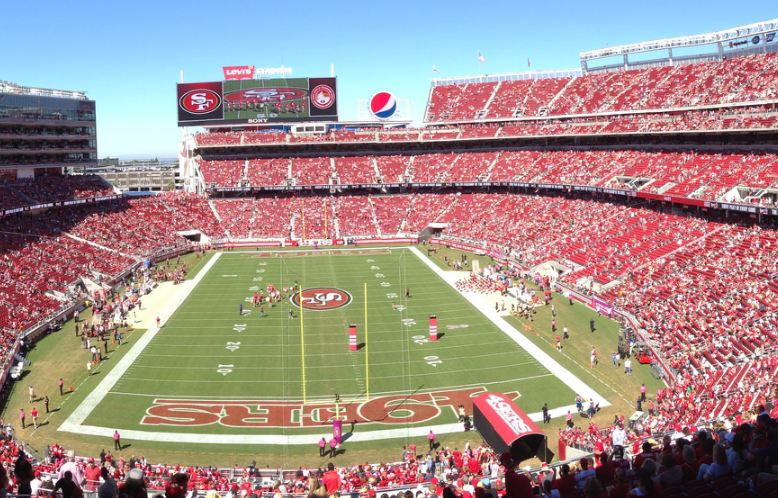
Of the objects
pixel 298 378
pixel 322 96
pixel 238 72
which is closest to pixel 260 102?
pixel 238 72

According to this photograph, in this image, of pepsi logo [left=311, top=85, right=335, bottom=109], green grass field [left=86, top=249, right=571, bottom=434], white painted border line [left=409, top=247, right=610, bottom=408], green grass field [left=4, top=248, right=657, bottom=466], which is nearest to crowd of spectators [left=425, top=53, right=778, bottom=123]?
pepsi logo [left=311, top=85, right=335, bottom=109]

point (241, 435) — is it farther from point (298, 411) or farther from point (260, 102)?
point (260, 102)

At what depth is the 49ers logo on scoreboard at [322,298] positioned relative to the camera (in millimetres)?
36031

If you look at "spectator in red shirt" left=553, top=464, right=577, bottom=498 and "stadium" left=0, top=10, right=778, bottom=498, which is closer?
"spectator in red shirt" left=553, top=464, right=577, bottom=498

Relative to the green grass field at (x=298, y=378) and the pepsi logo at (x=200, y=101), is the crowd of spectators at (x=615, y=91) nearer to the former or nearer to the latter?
the pepsi logo at (x=200, y=101)

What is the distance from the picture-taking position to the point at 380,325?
31.9 metres

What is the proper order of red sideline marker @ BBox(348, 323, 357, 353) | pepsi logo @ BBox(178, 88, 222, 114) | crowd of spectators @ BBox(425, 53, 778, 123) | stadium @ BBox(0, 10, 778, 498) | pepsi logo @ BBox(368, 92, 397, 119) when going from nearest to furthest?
stadium @ BBox(0, 10, 778, 498)
red sideline marker @ BBox(348, 323, 357, 353)
crowd of spectators @ BBox(425, 53, 778, 123)
pepsi logo @ BBox(178, 88, 222, 114)
pepsi logo @ BBox(368, 92, 397, 119)

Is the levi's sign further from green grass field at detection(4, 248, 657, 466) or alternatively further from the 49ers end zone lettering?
the 49ers end zone lettering

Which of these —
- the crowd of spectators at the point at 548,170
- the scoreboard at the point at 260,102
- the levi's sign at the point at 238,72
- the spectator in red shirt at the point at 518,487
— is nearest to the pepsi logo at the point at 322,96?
the scoreboard at the point at 260,102

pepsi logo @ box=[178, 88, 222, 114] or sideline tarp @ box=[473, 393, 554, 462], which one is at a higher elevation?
pepsi logo @ box=[178, 88, 222, 114]

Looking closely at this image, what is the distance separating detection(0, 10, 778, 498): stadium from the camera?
17406 mm

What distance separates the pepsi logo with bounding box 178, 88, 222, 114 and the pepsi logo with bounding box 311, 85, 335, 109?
10252 millimetres

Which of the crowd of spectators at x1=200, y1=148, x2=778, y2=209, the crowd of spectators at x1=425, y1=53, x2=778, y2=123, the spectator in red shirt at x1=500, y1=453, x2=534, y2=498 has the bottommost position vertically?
the spectator in red shirt at x1=500, y1=453, x2=534, y2=498

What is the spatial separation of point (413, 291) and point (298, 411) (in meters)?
17.4
